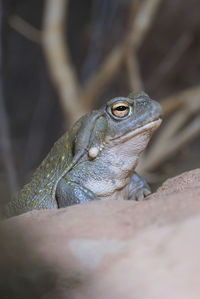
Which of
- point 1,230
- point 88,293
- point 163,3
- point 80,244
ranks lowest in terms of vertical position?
point 88,293

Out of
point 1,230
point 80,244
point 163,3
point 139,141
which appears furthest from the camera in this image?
point 163,3

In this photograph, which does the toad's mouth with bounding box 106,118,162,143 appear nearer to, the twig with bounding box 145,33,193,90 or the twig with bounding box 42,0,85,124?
the twig with bounding box 42,0,85,124

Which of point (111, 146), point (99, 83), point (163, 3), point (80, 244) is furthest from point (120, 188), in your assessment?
point (163, 3)

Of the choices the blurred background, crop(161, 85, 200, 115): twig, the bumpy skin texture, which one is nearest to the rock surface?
the bumpy skin texture

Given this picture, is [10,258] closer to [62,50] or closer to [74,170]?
[74,170]

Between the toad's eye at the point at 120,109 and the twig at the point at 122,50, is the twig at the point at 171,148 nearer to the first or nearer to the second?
the twig at the point at 122,50
